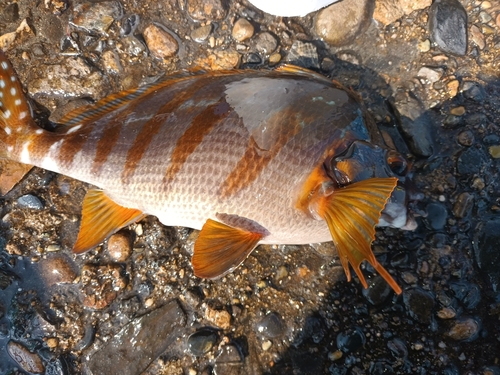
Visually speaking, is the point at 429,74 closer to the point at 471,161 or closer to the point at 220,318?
the point at 471,161

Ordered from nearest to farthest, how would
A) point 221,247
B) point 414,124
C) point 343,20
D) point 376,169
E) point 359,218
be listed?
point 359,218, point 376,169, point 221,247, point 414,124, point 343,20

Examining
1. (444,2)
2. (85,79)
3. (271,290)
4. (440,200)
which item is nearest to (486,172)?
(440,200)

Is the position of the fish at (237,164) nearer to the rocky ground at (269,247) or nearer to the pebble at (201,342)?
the rocky ground at (269,247)

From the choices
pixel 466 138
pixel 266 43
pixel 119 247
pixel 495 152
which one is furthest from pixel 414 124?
pixel 119 247

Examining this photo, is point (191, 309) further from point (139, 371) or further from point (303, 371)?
point (303, 371)

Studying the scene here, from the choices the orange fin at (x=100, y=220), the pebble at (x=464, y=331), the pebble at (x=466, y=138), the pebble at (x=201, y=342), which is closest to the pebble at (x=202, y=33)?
the orange fin at (x=100, y=220)

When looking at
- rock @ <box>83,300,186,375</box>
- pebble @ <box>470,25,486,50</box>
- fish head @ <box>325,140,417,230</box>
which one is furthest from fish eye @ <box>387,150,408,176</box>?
rock @ <box>83,300,186,375</box>
